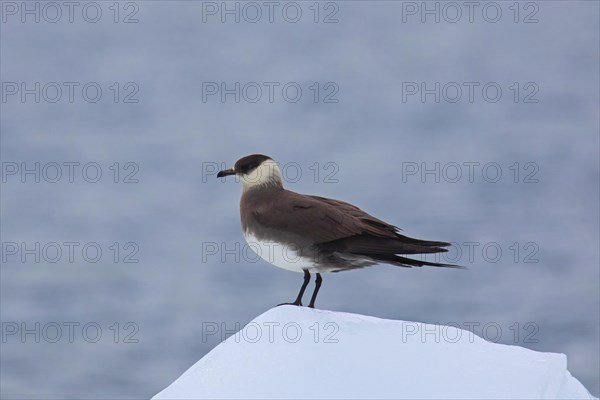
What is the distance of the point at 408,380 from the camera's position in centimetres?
820

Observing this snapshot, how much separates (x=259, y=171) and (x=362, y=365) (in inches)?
87.8

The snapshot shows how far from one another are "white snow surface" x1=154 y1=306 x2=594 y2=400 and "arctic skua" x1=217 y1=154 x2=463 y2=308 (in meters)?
0.52

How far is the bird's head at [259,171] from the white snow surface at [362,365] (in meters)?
1.24

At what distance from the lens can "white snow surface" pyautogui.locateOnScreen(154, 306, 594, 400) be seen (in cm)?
815

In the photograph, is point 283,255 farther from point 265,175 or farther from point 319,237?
point 265,175

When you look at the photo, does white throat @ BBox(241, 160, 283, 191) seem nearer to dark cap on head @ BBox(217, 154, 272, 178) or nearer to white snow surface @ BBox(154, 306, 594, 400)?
dark cap on head @ BBox(217, 154, 272, 178)

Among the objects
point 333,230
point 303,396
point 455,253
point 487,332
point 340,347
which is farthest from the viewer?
point 455,253

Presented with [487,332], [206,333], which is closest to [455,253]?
[487,332]

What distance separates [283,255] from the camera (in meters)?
9.41

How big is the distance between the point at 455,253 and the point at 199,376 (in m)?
27.5

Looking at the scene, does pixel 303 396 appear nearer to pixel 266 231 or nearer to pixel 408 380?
pixel 408 380

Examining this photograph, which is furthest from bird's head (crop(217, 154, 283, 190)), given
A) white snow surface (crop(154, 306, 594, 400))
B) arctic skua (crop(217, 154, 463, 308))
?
white snow surface (crop(154, 306, 594, 400))

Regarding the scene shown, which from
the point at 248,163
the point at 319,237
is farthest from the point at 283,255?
the point at 248,163

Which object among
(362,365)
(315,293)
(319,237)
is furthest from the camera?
(315,293)
